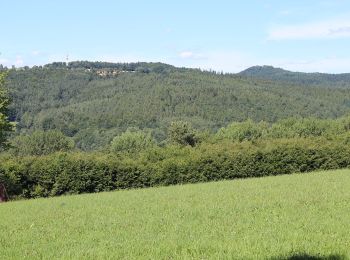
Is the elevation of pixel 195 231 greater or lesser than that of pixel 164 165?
greater

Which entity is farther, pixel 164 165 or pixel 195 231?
pixel 164 165

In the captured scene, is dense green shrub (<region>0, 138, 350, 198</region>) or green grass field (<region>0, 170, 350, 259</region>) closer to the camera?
green grass field (<region>0, 170, 350, 259</region>)

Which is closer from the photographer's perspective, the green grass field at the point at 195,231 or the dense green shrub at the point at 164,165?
the green grass field at the point at 195,231

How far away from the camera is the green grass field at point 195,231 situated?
408 inches

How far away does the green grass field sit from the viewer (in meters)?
10.4

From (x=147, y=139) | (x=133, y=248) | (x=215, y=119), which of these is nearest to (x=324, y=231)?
(x=133, y=248)

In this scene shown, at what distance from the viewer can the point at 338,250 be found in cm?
987

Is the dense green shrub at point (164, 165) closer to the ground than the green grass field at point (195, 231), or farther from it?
closer to the ground

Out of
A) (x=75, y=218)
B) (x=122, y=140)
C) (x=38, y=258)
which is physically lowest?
(x=122, y=140)

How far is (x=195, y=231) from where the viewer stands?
43.5ft

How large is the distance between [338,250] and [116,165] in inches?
1197

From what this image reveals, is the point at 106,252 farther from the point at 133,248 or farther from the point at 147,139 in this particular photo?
the point at 147,139

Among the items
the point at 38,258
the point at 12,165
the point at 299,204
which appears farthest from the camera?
the point at 12,165

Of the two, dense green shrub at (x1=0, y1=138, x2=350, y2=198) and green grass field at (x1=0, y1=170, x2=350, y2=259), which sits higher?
green grass field at (x1=0, y1=170, x2=350, y2=259)
